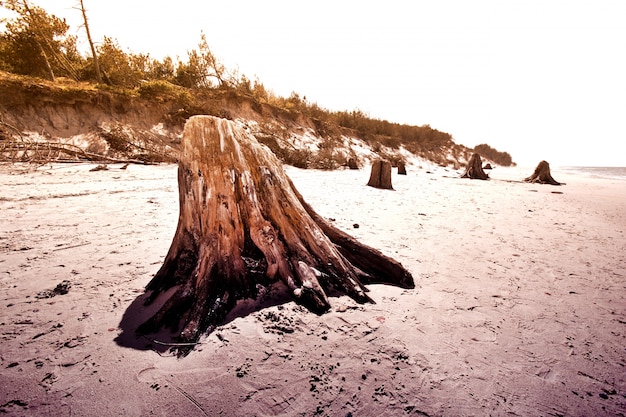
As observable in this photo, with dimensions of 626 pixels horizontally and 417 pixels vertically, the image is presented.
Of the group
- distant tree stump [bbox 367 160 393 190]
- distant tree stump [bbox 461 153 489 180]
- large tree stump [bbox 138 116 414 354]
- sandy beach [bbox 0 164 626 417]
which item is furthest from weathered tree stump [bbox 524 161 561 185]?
large tree stump [bbox 138 116 414 354]

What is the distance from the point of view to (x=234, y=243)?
191cm

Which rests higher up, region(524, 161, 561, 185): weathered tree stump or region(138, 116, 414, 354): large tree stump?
region(524, 161, 561, 185): weathered tree stump

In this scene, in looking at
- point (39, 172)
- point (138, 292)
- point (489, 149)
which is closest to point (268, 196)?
point (138, 292)

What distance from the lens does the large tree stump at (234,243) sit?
1760 millimetres

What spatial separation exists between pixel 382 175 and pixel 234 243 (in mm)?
6945

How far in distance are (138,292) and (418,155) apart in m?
23.8

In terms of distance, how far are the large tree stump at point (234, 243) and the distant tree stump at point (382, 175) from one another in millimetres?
6214

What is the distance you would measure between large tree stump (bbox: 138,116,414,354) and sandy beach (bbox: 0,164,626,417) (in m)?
0.17

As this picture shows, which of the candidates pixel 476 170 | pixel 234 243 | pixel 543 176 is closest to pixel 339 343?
pixel 234 243

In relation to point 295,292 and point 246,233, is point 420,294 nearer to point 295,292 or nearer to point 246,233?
point 295,292

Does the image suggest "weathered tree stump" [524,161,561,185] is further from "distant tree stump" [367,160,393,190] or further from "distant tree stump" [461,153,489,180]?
"distant tree stump" [367,160,393,190]

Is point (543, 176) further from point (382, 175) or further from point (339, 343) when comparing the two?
point (339, 343)

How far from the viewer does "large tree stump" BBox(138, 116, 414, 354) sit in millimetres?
1760

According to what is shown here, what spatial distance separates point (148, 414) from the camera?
1111mm
